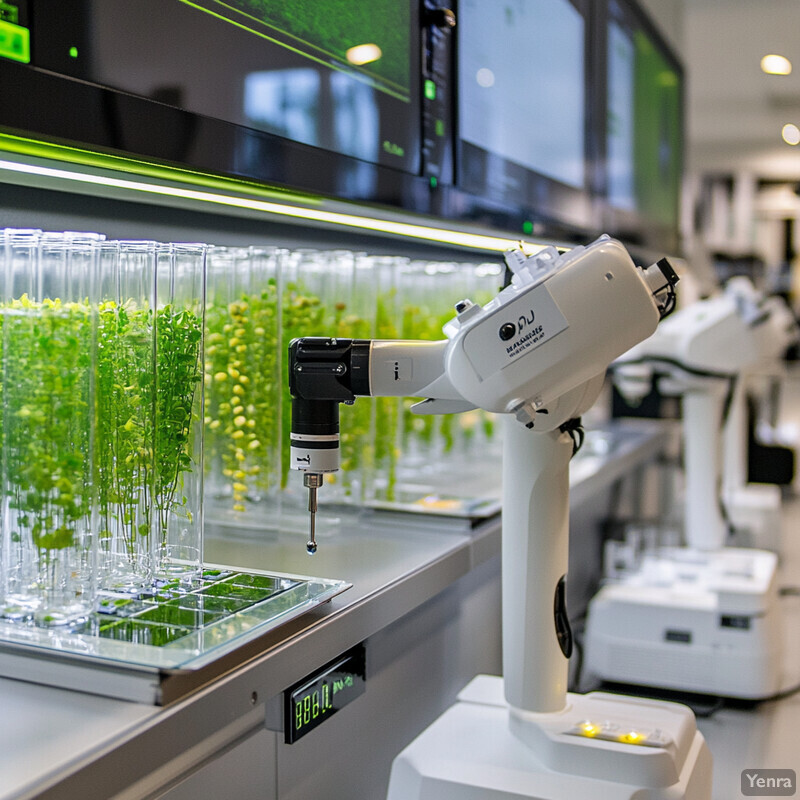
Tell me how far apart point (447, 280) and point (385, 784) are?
825 mm

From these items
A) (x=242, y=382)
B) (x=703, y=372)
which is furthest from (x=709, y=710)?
(x=242, y=382)

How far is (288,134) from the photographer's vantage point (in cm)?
88

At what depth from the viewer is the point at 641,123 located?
2344mm

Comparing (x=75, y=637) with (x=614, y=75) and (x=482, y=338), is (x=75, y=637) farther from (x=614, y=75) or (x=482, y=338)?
(x=614, y=75)

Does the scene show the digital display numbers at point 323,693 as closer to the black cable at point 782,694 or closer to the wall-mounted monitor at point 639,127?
the black cable at point 782,694

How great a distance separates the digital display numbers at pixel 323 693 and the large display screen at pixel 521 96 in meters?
0.65

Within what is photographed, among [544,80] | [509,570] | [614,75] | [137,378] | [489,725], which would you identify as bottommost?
[489,725]

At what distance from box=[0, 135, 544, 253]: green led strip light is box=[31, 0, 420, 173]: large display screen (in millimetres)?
64

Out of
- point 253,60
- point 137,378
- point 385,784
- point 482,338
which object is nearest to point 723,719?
point 385,784

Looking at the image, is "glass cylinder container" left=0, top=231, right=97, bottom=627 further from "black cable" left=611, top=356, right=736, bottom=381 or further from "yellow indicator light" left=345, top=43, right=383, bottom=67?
"black cable" left=611, top=356, right=736, bottom=381

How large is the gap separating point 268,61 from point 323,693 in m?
0.63

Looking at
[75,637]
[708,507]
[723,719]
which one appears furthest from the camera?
[708,507]

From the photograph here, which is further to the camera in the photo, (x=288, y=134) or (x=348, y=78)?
(x=348, y=78)

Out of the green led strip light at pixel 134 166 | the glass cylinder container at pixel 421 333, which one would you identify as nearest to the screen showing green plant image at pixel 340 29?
the green led strip light at pixel 134 166
